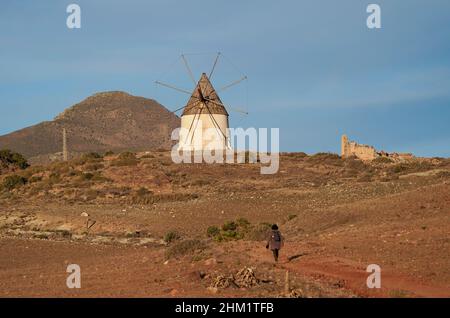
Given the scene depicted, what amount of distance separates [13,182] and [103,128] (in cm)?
7631

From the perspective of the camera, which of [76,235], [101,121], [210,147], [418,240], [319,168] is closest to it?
[418,240]

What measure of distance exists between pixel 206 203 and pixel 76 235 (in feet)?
A: 21.6

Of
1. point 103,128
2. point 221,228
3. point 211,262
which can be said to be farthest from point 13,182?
point 103,128

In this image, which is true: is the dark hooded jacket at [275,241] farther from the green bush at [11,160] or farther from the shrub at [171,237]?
the green bush at [11,160]

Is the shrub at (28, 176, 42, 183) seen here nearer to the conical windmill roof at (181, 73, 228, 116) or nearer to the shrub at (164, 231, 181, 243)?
the conical windmill roof at (181, 73, 228, 116)

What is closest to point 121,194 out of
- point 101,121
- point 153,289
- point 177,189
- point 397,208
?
point 177,189

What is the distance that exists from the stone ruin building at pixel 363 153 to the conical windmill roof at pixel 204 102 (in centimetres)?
885

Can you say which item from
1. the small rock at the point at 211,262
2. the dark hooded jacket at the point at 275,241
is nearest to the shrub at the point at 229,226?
the small rock at the point at 211,262

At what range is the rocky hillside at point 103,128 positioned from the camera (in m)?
111

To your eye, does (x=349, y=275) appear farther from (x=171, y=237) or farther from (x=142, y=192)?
(x=142, y=192)

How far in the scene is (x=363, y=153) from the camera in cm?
5538
